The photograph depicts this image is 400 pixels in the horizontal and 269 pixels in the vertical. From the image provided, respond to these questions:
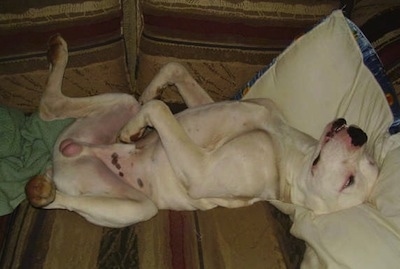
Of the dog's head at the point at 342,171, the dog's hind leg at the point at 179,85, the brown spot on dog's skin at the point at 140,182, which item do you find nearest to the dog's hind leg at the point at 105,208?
the brown spot on dog's skin at the point at 140,182

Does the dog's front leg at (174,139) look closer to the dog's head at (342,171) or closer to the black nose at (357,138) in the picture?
the dog's head at (342,171)

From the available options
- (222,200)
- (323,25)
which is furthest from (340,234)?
(323,25)

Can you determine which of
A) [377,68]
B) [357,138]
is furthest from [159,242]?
[377,68]

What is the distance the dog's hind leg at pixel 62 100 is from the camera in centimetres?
228

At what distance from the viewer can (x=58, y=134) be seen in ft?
7.76

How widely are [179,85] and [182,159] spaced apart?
56 cm

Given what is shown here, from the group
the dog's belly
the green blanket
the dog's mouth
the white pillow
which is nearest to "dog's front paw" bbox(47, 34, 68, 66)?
the green blanket

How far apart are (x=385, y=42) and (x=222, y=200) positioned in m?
1.14

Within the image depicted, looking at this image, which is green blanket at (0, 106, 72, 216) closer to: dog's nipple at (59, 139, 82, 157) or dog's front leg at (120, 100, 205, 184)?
dog's nipple at (59, 139, 82, 157)

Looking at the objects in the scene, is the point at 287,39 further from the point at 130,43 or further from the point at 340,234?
the point at 340,234

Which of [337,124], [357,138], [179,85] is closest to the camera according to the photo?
[357,138]

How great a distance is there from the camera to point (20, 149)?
2.31 m

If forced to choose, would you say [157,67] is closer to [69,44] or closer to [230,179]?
[69,44]

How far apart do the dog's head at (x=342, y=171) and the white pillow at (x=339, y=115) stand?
2.0 inches
